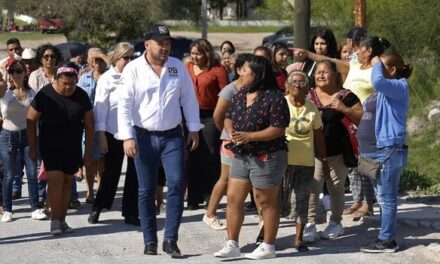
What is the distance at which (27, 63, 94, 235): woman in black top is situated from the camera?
941 cm

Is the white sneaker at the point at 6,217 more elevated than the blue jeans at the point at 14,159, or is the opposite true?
the blue jeans at the point at 14,159

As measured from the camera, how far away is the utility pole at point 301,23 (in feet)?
43.0

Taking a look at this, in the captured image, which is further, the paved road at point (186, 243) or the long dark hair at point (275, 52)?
the long dark hair at point (275, 52)

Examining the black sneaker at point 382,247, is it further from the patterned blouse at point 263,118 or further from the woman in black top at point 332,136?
the patterned blouse at point 263,118

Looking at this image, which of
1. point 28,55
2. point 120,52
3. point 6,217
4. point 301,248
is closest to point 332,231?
point 301,248

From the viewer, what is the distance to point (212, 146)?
10.6 m

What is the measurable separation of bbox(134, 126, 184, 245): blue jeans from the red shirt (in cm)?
194

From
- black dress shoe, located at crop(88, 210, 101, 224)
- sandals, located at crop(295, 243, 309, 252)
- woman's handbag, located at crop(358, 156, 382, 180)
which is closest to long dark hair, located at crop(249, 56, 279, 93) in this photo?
woman's handbag, located at crop(358, 156, 382, 180)

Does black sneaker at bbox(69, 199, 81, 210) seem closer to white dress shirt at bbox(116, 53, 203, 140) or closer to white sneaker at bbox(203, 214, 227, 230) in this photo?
white sneaker at bbox(203, 214, 227, 230)

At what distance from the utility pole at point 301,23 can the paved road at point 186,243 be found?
11.2 feet

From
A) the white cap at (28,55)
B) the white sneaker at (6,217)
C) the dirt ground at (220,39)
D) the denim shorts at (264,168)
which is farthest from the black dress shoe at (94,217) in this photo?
the dirt ground at (220,39)

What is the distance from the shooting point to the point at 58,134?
9.43m

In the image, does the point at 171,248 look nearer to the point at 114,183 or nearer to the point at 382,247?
the point at 382,247

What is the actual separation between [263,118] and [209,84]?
238 centimetres
